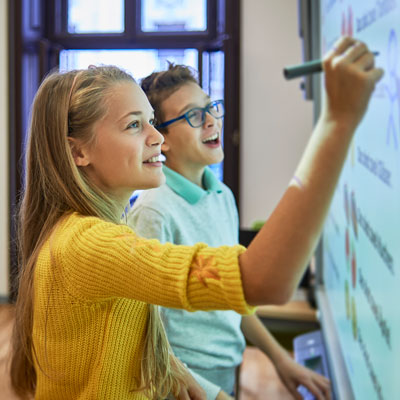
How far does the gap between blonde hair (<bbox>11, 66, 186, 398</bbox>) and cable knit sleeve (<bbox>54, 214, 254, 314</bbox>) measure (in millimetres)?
64

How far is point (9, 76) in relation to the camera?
410 cm

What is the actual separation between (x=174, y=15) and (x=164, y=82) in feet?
11.2

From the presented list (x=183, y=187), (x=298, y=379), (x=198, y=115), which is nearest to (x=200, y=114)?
(x=198, y=115)

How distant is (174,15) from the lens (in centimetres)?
412

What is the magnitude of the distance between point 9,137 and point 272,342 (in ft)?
10.7

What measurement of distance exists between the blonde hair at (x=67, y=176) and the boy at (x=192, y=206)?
0.36ft

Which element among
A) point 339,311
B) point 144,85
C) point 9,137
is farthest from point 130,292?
point 9,137

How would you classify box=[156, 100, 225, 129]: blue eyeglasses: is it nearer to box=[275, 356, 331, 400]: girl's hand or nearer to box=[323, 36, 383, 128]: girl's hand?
box=[323, 36, 383, 128]: girl's hand

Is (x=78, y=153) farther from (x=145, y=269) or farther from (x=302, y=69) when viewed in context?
(x=302, y=69)

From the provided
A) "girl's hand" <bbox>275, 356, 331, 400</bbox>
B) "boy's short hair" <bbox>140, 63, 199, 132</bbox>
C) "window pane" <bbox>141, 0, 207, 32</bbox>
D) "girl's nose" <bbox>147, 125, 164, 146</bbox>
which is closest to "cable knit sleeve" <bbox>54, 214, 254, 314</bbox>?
"girl's nose" <bbox>147, 125, 164, 146</bbox>

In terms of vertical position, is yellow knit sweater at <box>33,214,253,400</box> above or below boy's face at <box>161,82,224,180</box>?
below

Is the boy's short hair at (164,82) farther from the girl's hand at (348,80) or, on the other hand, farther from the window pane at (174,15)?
the window pane at (174,15)

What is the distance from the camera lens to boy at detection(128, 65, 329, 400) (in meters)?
0.90

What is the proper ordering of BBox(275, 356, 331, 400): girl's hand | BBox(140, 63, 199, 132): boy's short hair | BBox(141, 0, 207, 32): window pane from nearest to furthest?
1. BBox(140, 63, 199, 132): boy's short hair
2. BBox(275, 356, 331, 400): girl's hand
3. BBox(141, 0, 207, 32): window pane
